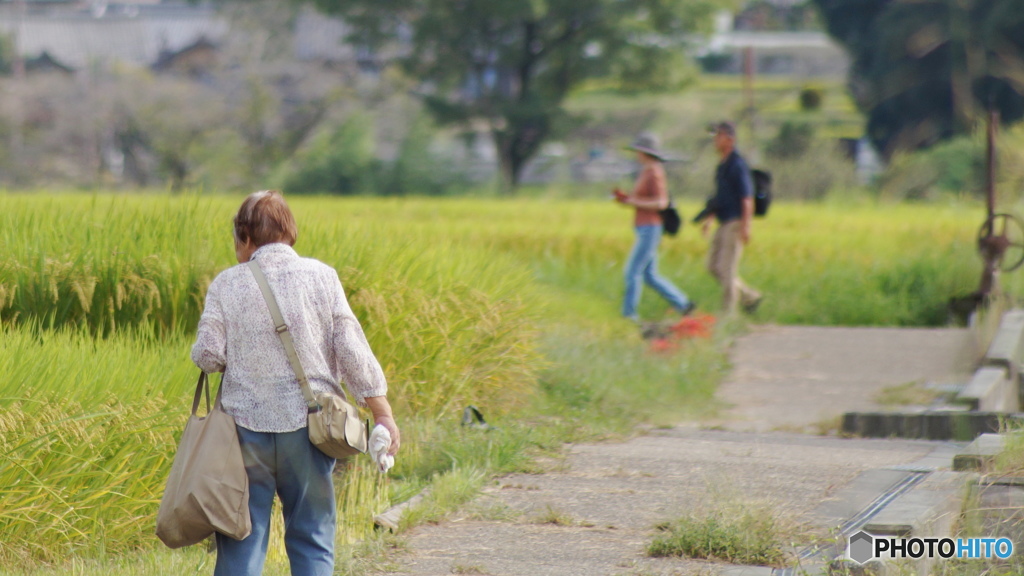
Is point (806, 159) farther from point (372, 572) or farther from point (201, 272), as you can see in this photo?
point (372, 572)

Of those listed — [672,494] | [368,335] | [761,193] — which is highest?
[761,193]

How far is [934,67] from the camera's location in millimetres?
36375

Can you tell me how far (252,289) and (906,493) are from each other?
116 inches

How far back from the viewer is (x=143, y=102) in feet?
123

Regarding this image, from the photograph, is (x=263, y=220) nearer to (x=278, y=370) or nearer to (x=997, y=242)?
(x=278, y=370)

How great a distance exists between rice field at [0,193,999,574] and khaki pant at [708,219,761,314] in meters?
0.66

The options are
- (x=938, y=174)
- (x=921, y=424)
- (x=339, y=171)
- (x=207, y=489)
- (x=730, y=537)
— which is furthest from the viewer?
(x=339, y=171)

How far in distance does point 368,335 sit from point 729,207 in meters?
5.85

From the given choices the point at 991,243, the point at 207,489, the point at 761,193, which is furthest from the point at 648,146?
the point at 207,489

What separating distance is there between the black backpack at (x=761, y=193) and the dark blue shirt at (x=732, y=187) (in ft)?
1.23

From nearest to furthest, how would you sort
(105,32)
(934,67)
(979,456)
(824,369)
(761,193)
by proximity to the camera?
(979,456), (824,369), (761,193), (934,67), (105,32)

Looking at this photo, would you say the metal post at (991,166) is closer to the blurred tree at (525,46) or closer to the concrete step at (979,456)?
the concrete step at (979,456)

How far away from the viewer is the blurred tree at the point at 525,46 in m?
35.7

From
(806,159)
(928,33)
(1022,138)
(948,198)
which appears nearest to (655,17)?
(928,33)
